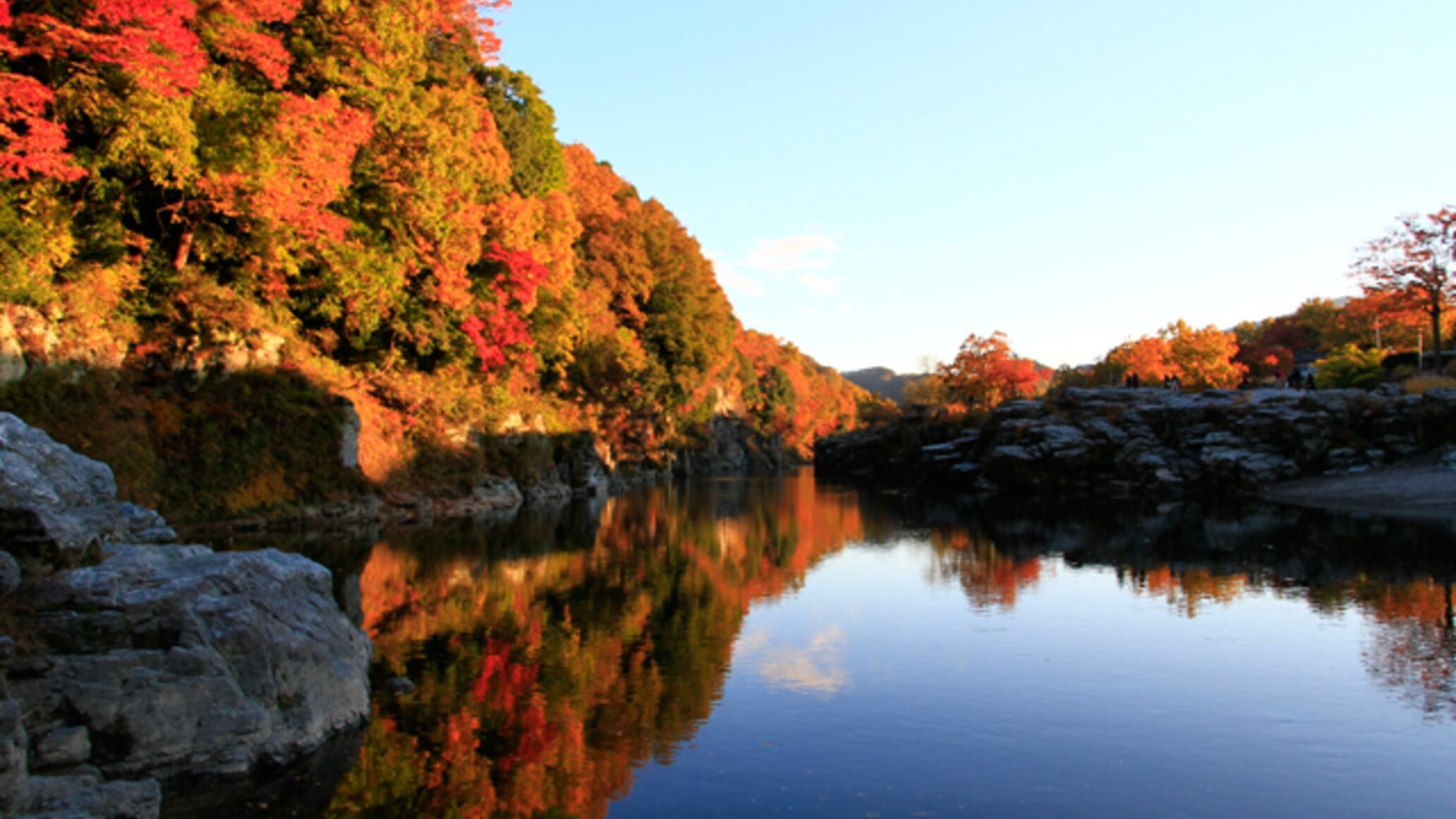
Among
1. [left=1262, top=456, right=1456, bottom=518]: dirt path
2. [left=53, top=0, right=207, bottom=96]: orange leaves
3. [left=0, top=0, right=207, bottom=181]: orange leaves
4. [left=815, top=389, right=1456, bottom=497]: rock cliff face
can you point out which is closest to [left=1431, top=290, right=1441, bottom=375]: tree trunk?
[left=815, top=389, right=1456, bottom=497]: rock cliff face

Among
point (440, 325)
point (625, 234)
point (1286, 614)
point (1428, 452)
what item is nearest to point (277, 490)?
point (440, 325)

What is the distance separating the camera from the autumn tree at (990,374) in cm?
8375

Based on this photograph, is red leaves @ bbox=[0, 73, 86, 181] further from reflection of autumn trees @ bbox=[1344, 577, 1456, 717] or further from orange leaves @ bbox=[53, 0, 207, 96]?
reflection of autumn trees @ bbox=[1344, 577, 1456, 717]

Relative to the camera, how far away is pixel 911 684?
11.3 metres

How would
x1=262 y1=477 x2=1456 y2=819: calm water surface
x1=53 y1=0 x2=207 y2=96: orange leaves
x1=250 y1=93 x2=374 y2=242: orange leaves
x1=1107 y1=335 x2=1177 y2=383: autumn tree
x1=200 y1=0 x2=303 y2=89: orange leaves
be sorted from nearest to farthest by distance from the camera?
x1=262 y1=477 x2=1456 y2=819: calm water surface → x1=53 y1=0 x2=207 y2=96: orange leaves → x1=200 y1=0 x2=303 y2=89: orange leaves → x1=250 y1=93 x2=374 y2=242: orange leaves → x1=1107 y1=335 x2=1177 y2=383: autumn tree

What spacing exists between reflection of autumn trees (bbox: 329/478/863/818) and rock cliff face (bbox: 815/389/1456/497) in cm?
3062

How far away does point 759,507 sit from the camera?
43.6 meters

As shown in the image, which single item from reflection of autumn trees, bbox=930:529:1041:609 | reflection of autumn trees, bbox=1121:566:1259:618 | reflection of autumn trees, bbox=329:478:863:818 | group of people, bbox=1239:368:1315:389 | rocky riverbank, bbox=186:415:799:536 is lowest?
reflection of autumn trees, bbox=930:529:1041:609

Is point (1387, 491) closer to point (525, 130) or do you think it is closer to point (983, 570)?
point (983, 570)

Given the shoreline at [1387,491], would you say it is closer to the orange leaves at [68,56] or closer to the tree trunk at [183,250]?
the orange leaves at [68,56]

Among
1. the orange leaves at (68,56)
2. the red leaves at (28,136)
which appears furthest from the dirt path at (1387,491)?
the red leaves at (28,136)

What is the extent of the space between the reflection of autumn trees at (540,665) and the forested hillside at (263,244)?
7072 millimetres

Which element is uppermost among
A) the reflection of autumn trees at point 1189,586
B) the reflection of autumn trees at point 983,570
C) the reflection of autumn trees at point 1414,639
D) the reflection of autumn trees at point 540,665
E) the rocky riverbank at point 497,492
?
the rocky riverbank at point 497,492

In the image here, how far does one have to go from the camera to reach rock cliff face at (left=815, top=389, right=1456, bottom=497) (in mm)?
41656
